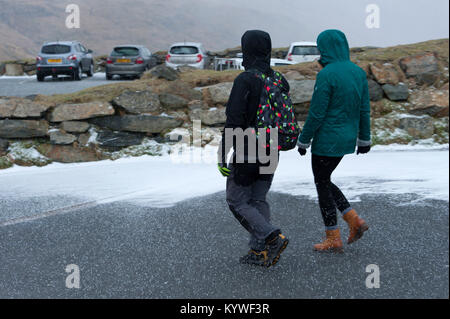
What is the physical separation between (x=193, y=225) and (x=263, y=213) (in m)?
1.39

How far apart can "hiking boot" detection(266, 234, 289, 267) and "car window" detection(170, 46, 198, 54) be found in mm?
17209

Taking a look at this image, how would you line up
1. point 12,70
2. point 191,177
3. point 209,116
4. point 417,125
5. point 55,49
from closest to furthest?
point 191,177, point 209,116, point 417,125, point 55,49, point 12,70

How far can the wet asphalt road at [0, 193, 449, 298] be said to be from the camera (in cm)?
364

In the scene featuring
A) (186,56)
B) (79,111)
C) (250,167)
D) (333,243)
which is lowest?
(333,243)

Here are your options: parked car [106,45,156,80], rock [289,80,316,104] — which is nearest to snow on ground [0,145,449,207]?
rock [289,80,316,104]

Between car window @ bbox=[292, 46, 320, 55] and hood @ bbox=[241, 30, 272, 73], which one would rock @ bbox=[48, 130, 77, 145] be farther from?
car window @ bbox=[292, 46, 320, 55]

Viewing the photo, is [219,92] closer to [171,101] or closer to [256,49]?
[171,101]

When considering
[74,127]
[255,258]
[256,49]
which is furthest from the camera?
[74,127]

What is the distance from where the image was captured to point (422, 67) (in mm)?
11242

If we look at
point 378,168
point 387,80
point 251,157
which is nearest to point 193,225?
point 251,157

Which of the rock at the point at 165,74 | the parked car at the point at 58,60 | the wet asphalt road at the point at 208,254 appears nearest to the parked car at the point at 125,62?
the parked car at the point at 58,60

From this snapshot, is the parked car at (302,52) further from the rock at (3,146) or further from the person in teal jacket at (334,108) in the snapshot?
the person in teal jacket at (334,108)

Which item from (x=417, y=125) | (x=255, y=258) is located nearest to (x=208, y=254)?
(x=255, y=258)

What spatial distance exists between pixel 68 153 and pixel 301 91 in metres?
4.74
